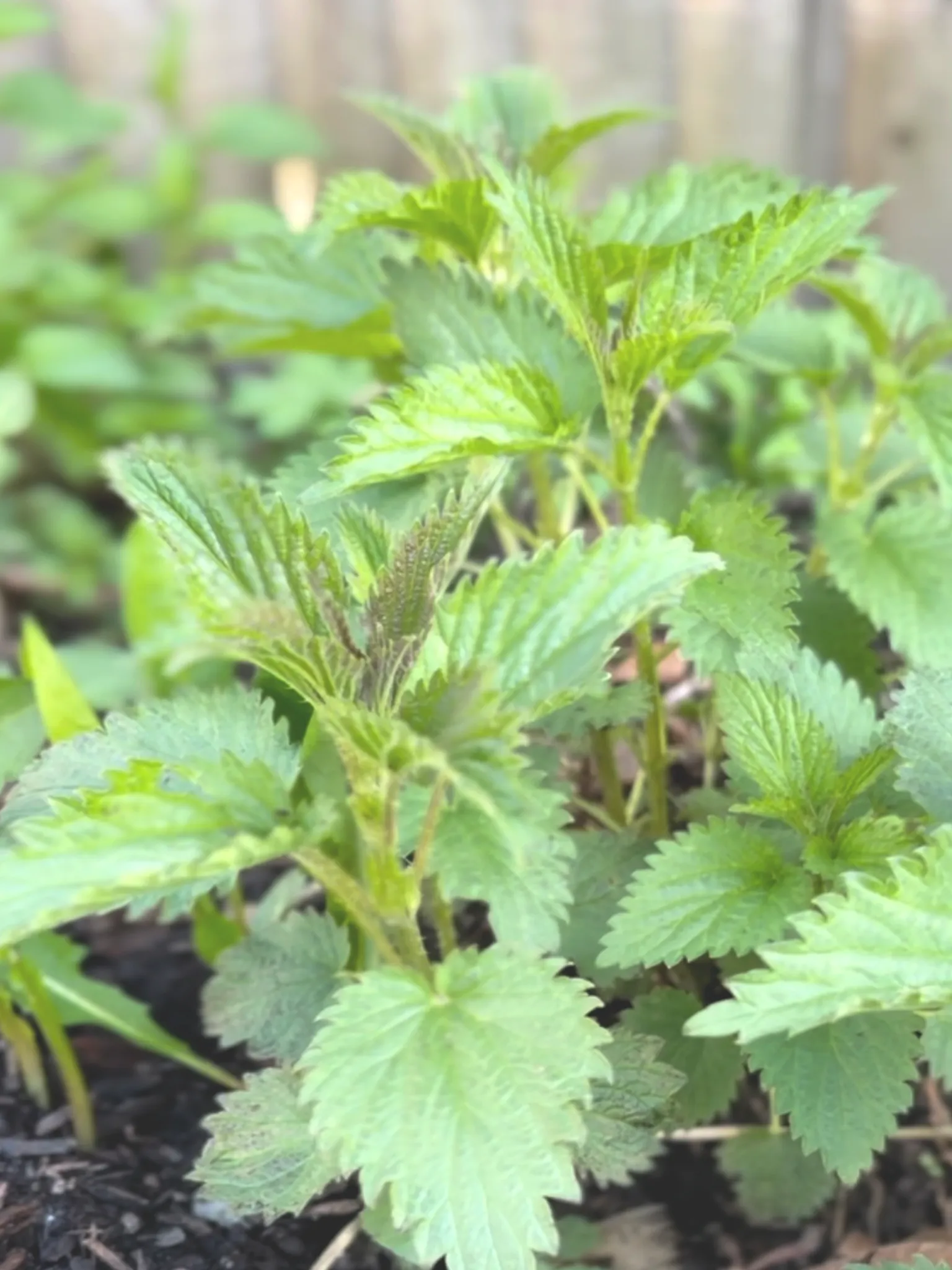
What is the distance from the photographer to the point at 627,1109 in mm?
652

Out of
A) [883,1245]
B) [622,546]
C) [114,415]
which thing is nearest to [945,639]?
[622,546]

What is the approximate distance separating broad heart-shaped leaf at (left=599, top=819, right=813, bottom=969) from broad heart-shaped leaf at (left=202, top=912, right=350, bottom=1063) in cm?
19

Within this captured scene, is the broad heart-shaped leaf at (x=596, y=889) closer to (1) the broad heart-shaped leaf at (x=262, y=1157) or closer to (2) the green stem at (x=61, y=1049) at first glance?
(1) the broad heart-shaped leaf at (x=262, y=1157)

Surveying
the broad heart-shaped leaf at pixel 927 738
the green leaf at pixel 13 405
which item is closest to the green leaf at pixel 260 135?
the green leaf at pixel 13 405

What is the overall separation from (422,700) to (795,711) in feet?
0.75

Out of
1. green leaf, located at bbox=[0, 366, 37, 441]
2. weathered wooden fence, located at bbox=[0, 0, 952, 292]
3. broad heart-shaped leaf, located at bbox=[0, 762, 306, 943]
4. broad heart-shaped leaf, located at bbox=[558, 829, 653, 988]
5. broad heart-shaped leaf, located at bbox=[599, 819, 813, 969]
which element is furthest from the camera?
weathered wooden fence, located at bbox=[0, 0, 952, 292]

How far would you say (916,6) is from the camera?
1.75 m

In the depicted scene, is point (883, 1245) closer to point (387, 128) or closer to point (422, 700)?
point (422, 700)

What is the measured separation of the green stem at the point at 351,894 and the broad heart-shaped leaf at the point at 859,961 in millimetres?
173

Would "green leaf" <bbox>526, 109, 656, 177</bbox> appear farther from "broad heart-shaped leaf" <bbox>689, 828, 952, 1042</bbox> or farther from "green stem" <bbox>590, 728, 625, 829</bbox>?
"broad heart-shaped leaf" <bbox>689, 828, 952, 1042</bbox>

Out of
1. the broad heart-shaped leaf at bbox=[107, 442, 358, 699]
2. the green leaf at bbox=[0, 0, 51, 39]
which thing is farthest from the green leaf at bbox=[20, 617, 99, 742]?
the green leaf at bbox=[0, 0, 51, 39]

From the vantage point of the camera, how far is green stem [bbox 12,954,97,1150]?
0.76 metres

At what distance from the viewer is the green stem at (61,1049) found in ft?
2.49

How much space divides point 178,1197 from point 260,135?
1.57 metres
